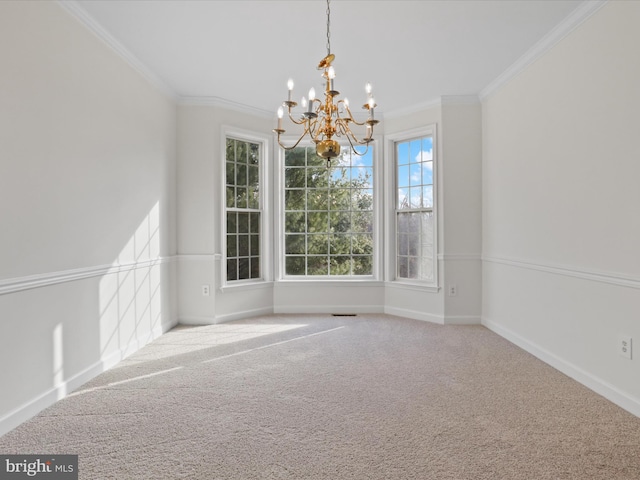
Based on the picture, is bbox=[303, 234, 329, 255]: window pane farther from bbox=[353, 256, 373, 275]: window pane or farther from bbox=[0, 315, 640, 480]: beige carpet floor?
bbox=[0, 315, 640, 480]: beige carpet floor

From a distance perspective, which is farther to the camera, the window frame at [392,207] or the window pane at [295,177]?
the window pane at [295,177]

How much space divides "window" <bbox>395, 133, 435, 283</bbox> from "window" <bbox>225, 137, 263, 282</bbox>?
1881 mm

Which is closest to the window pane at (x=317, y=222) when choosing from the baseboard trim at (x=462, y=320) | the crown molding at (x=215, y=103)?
the crown molding at (x=215, y=103)

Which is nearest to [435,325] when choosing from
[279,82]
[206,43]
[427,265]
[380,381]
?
[427,265]

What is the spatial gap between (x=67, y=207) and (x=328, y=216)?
3.35 m

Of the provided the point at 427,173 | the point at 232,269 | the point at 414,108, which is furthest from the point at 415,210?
the point at 232,269

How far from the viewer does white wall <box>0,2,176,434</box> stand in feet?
7.71

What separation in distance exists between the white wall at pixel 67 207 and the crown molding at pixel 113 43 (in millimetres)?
Answer: 45

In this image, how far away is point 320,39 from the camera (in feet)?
11.2

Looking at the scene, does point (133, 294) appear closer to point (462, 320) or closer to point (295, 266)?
point (295, 266)

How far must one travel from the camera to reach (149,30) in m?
3.29

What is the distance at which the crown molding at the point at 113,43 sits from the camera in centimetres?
285

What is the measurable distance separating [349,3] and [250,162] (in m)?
2.78

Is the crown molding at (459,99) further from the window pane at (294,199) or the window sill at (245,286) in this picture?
the window sill at (245,286)
